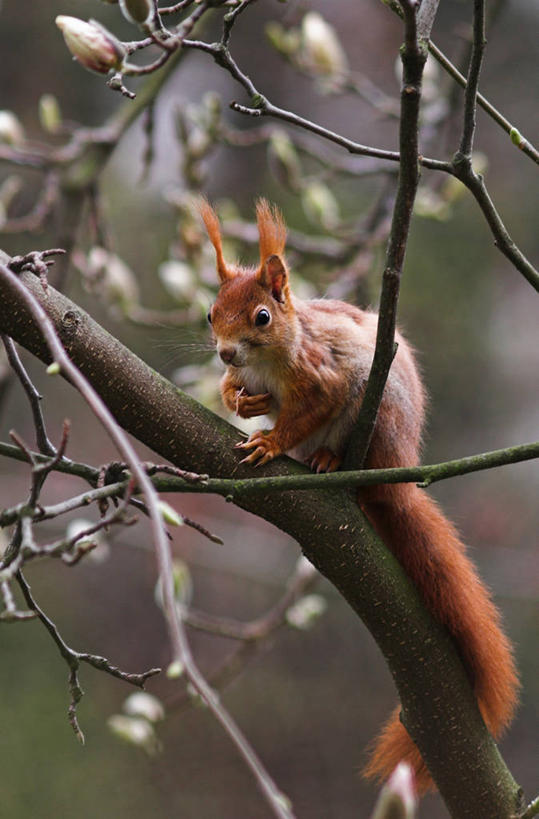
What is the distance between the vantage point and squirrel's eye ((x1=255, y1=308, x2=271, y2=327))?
4.63 feet

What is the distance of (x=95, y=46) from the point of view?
855 mm

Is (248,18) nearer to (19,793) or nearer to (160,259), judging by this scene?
(160,259)

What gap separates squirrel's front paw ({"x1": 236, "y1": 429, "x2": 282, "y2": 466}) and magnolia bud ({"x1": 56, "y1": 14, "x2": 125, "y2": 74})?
45 cm

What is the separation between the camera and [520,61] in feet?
15.3

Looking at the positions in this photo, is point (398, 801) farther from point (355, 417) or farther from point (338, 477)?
point (355, 417)

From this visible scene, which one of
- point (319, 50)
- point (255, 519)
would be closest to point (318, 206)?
point (319, 50)

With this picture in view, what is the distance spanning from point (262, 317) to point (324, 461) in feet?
0.73

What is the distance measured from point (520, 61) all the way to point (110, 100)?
209cm

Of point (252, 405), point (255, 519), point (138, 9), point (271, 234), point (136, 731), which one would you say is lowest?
point (255, 519)

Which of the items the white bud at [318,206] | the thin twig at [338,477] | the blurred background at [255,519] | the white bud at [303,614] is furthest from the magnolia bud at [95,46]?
the blurred background at [255,519]

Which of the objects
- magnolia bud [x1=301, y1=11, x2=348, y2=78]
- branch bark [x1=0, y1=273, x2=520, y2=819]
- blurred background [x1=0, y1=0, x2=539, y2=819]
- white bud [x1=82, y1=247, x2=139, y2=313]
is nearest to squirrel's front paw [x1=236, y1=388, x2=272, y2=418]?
branch bark [x1=0, y1=273, x2=520, y2=819]

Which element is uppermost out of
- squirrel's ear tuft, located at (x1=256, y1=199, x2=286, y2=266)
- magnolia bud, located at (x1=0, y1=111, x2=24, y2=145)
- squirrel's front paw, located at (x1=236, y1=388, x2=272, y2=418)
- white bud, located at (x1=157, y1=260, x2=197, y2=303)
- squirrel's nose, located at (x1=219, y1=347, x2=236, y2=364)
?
squirrel's ear tuft, located at (x1=256, y1=199, x2=286, y2=266)

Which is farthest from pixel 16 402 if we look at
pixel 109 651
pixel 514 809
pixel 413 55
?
pixel 413 55

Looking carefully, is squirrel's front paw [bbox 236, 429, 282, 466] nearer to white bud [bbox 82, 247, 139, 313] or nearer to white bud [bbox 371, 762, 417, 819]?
white bud [bbox 371, 762, 417, 819]
